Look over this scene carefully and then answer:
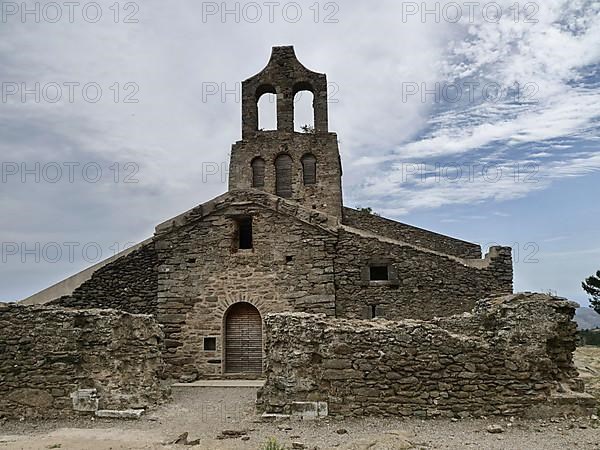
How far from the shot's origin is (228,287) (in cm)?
1416

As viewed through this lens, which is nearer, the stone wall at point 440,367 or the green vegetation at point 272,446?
the green vegetation at point 272,446

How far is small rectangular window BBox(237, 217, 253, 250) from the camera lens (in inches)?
584

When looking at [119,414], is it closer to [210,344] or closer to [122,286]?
[210,344]

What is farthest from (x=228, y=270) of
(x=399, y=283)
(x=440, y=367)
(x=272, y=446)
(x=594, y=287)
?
(x=594, y=287)

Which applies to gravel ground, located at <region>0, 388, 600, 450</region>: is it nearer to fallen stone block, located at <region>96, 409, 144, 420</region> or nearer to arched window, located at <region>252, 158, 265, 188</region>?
fallen stone block, located at <region>96, 409, 144, 420</region>

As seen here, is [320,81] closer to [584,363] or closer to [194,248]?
[194,248]

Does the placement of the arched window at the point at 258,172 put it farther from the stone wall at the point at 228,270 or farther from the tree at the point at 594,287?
the tree at the point at 594,287

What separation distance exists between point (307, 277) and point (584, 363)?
7581 mm

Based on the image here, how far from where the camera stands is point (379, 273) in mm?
14211

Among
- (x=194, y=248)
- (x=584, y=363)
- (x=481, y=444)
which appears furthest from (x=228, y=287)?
(x=584, y=363)

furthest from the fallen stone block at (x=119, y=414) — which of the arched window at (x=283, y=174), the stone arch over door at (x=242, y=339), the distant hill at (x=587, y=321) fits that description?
the arched window at (x=283, y=174)

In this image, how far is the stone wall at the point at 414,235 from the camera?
22531mm

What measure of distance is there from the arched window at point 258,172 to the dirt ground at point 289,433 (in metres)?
14.4

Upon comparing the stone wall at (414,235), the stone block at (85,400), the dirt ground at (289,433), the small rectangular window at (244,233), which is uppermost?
the stone wall at (414,235)
